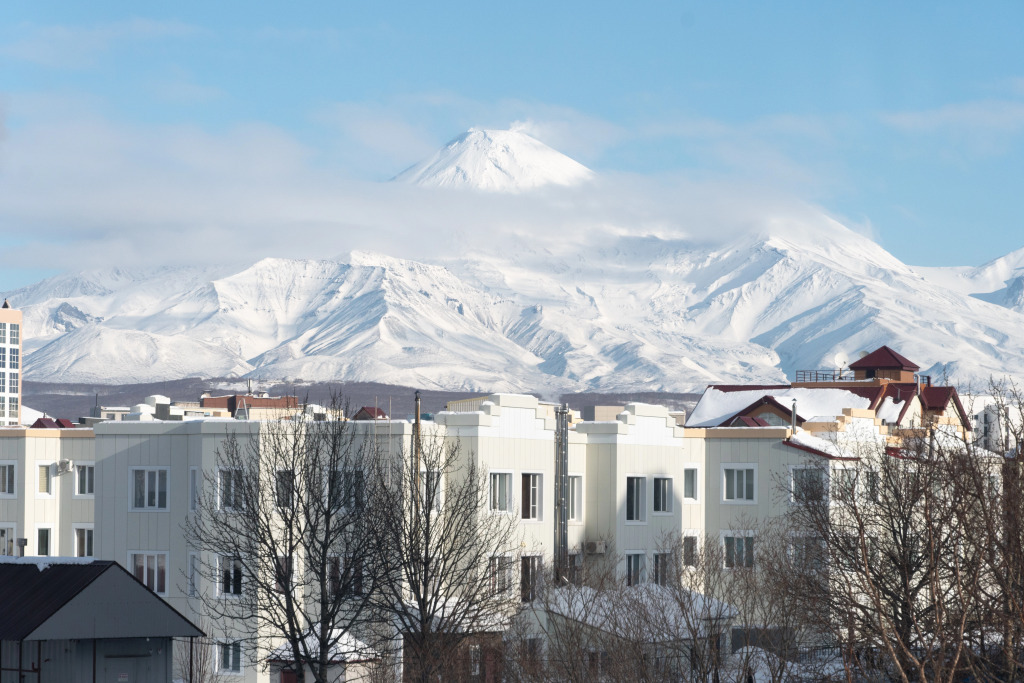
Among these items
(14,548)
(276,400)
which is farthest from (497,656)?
(276,400)

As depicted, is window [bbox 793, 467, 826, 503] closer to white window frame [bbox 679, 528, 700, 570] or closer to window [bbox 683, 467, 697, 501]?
white window frame [bbox 679, 528, 700, 570]

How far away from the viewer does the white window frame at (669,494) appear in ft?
244

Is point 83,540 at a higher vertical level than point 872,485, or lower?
lower

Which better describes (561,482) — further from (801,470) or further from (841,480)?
(801,470)

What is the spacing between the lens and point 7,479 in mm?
79000

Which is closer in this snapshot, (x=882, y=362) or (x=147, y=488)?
(x=147, y=488)

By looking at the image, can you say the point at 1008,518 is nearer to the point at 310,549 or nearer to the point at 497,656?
the point at 497,656

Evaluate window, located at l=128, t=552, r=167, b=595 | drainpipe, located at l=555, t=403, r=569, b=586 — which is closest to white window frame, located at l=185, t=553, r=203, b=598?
window, located at l=128, t=552, r=167, b=595

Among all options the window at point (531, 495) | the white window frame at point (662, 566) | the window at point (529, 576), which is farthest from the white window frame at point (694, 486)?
the window at point (529, 576)

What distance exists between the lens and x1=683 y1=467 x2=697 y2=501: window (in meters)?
78.0

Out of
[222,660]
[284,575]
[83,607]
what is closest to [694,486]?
[222,660]

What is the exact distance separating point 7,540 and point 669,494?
114 feet

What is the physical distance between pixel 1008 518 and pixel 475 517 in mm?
37131

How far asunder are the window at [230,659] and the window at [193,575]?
109 inches
